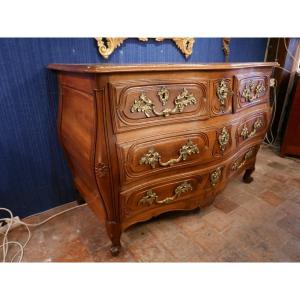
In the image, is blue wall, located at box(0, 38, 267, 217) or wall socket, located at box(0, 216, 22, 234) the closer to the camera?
blue wall, located at box(0, 38, 267, 217)

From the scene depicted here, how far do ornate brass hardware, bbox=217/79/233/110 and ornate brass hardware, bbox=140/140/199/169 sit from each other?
11.5 inches

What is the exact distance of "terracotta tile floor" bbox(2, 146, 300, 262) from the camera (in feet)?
4.00

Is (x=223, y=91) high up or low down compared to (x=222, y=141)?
up

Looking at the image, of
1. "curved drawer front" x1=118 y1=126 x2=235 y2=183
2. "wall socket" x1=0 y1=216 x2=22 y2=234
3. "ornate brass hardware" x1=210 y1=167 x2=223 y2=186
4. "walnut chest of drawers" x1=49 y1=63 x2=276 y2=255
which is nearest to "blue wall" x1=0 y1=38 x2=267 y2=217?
"wall socket" x1=0 y1=216 x2=22 y2=234

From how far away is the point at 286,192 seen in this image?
1794mm

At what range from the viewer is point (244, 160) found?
166cm

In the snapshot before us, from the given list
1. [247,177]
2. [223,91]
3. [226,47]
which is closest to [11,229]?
[223,91]

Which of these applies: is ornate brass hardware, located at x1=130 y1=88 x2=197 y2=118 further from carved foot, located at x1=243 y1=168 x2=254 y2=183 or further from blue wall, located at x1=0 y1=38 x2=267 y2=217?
carved foot, located at x1=243 y1=168 x2=254 y2=183

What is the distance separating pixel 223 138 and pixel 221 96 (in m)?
0.24

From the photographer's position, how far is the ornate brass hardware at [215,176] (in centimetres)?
132

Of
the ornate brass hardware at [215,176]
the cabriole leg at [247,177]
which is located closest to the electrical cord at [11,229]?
the ornate brass hardware at [215,176]

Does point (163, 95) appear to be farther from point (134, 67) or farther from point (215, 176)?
point (215, 176)
